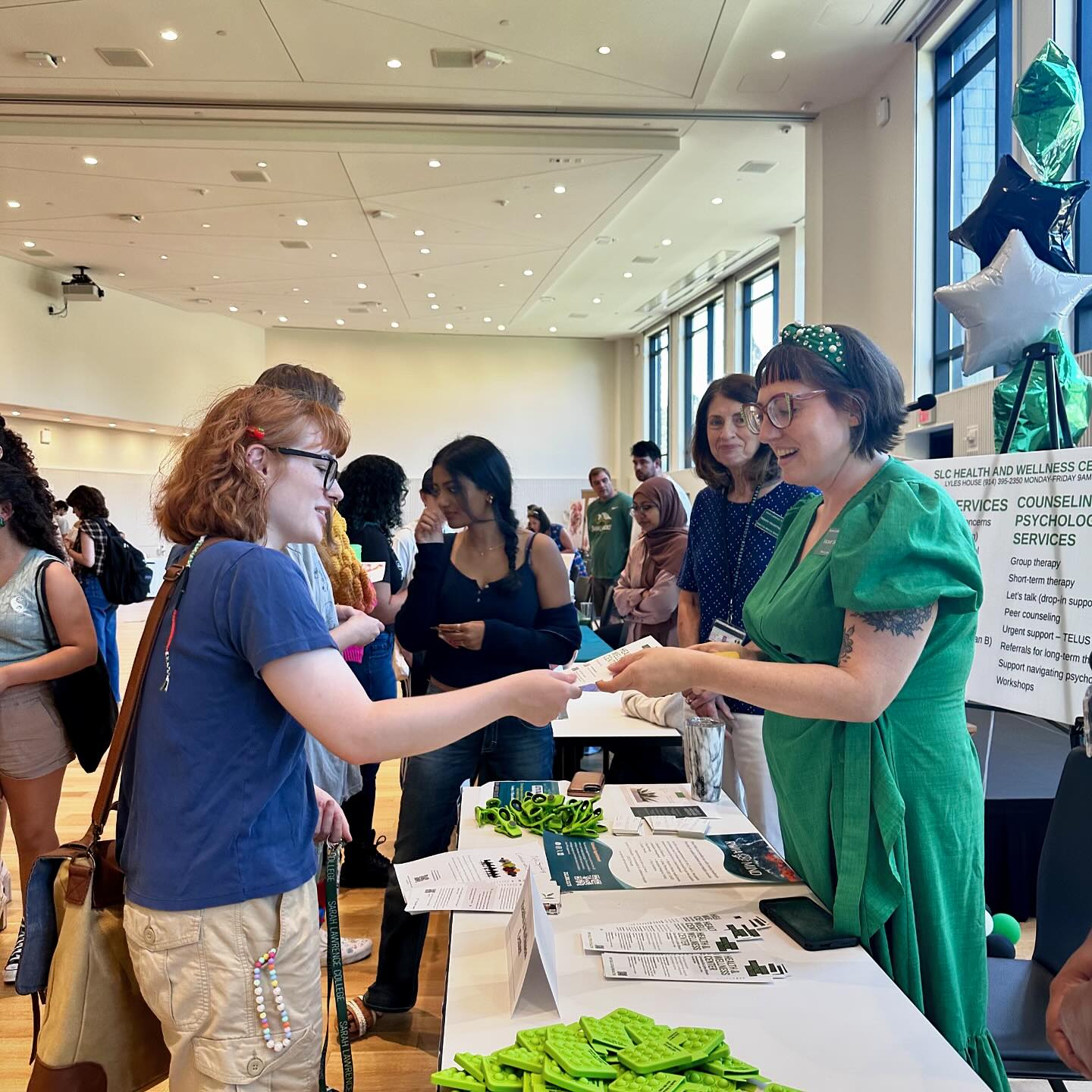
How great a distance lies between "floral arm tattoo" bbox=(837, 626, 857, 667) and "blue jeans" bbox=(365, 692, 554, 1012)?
4.02ft

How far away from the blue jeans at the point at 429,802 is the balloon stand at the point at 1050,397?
1824 millimetres

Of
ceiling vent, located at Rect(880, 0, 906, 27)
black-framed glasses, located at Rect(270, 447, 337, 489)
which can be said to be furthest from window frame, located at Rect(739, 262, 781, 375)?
black-framed glasses, located at Rect(270, 447, 337, 489)

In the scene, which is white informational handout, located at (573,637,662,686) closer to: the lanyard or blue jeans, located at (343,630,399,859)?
the lanyard

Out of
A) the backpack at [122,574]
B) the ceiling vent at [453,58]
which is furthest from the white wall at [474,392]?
the backpack at [122,574]

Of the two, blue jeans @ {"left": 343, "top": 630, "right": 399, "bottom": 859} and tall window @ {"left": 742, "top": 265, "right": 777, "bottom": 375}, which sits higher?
tall window @ {"left": 742, "top": 265, "right": 777, "bottom": 375}

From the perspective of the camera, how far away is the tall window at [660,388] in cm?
1647

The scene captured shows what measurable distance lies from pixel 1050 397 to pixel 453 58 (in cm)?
534

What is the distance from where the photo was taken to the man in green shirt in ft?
29.6

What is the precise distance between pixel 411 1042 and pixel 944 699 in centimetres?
189

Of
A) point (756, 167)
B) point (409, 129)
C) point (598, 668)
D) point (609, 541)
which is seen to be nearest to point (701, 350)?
point (756, 167)

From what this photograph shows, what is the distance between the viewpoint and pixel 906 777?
1.44m

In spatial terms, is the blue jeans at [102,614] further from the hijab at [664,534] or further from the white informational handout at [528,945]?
the white informational handout at [528,945]

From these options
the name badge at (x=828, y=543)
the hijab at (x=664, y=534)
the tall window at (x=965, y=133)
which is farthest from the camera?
the tall window at (x=965, y=133)

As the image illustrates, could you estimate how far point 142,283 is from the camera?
43.0 ft
